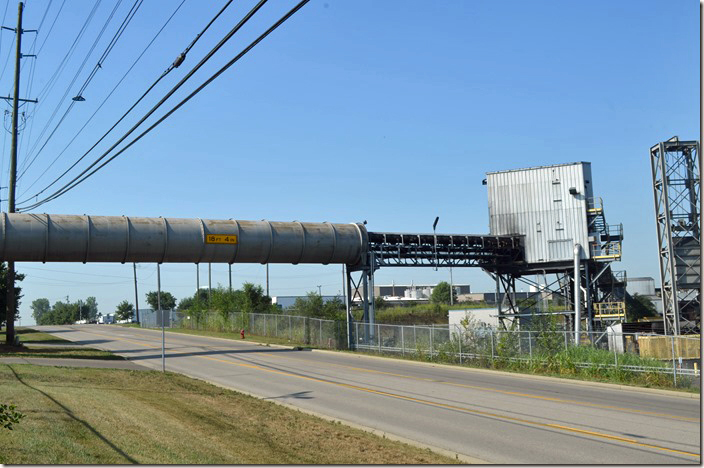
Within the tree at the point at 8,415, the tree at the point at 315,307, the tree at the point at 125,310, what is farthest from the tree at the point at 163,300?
the tree at the point at 8,415

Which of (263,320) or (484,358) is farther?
(263,320)

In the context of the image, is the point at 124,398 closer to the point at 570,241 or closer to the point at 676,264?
the point at 570,241

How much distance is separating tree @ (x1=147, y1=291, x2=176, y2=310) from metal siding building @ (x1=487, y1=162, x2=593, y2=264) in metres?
90.3

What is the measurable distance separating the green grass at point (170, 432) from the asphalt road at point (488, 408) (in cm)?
163

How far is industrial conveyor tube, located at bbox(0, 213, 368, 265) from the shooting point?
3300cm

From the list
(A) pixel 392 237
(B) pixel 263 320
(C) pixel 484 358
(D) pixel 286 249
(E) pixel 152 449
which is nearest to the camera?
(E) pixel 152 449

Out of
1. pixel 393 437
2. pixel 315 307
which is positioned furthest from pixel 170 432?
pixel 315 307

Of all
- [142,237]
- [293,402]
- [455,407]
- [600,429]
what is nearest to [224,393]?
[293,402]

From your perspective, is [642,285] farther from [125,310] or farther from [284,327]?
[125,310]

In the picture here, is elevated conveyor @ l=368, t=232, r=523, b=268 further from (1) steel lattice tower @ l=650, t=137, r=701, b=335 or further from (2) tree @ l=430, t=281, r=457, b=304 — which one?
(2) tree @ l=430, t=281, r=457, b=304

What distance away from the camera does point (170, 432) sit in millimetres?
12781

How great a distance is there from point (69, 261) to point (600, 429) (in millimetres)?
28918

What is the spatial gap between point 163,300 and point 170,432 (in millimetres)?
129390

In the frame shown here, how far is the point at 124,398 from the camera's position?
57.2 ft
